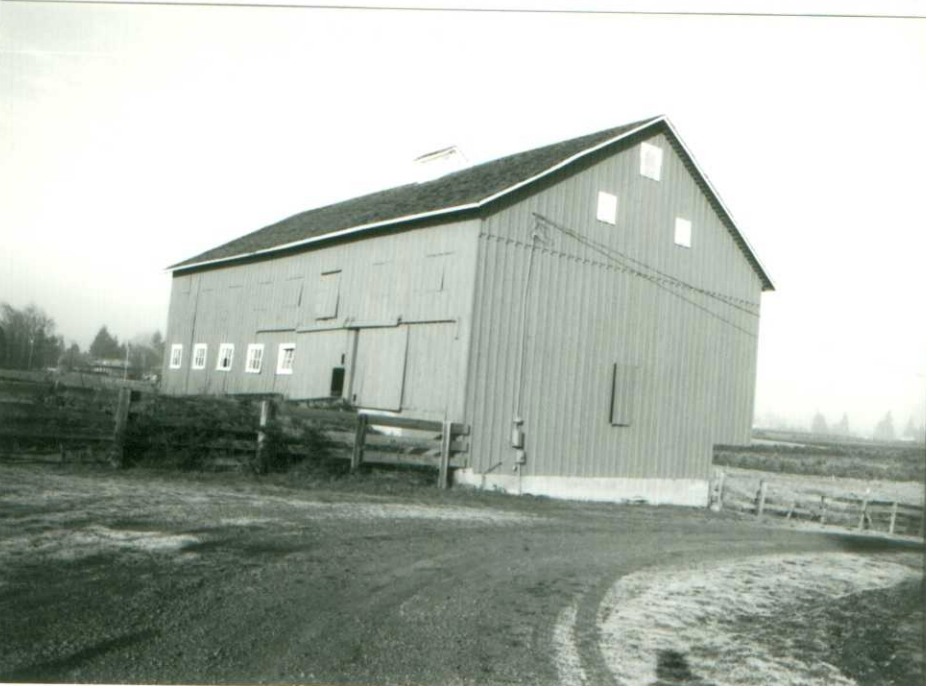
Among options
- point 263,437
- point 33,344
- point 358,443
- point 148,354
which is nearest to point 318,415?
point 358,443

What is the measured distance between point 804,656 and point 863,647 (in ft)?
2.36

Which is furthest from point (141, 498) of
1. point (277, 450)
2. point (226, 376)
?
point (226, 376)

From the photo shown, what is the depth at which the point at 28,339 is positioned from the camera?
33.2 feet

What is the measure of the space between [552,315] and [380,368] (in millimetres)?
4182

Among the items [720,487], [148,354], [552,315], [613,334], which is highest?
[552,315]

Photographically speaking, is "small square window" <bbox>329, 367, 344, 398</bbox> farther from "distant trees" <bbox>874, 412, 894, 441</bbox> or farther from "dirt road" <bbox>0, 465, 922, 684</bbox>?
"distant trees" <bbox>874, 412, 894, 441</bbox>

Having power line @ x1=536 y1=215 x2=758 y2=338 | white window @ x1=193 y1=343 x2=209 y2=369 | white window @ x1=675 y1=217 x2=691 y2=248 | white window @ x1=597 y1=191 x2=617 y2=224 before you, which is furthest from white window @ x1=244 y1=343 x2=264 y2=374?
white window @ x1=675 y1=217 x2=691 y2=248

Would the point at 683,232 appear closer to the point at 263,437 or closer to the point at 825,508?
the point at 825,508

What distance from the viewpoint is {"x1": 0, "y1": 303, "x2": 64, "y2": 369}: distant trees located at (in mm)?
8781

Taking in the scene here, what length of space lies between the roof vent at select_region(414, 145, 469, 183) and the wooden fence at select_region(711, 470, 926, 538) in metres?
10.8

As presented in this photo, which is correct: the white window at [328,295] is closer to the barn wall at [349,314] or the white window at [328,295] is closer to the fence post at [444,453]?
the barn wall at [349,314]

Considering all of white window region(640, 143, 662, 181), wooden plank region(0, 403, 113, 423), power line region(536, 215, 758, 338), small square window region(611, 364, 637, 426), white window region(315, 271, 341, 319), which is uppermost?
white window region(640, 143, 662, 181)

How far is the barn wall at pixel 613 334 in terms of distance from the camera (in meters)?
16.8

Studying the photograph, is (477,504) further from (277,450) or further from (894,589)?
(894,589)
